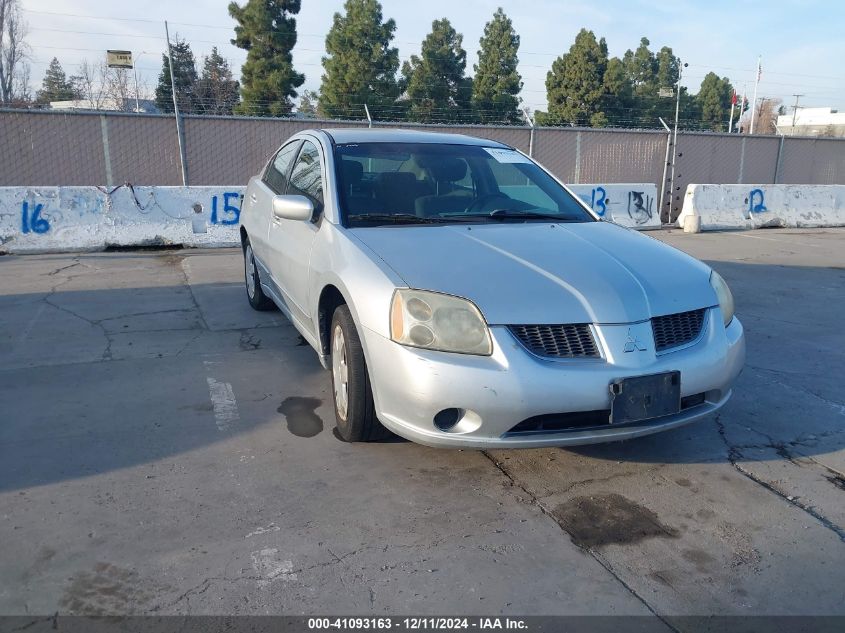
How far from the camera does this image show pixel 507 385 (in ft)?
9.43

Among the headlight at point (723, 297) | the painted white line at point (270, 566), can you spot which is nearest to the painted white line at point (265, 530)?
the painted white line at point (270, 566)

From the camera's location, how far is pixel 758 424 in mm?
4023

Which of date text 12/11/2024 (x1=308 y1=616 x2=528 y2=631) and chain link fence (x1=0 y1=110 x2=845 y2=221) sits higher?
chain link fence (x1=0 y1=110 x2=845 y2=221)

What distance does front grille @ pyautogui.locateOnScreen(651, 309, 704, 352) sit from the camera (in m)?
3.17

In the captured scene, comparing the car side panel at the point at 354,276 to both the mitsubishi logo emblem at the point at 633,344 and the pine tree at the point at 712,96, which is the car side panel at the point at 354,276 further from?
the pine tree at the point at 712,96

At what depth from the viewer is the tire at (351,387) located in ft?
11.1

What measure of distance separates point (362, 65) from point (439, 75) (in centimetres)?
530

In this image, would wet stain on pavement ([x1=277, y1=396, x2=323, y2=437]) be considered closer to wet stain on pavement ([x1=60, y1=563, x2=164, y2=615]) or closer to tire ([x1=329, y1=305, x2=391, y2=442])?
tire ([x1=329, y1=305, x2=391, y2=442])

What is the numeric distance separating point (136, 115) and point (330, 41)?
16.1 m

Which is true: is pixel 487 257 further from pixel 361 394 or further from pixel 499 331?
pixel 361 394

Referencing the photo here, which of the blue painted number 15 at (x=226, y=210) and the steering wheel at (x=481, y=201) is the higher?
the steering wheel at (x=481, y=201)

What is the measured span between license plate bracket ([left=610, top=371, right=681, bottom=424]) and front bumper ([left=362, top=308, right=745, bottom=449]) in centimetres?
3

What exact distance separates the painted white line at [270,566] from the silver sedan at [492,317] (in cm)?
77

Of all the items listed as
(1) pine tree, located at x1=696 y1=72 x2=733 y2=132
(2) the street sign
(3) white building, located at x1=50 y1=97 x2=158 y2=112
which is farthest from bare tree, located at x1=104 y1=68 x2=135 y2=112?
(1) pine tree, located at x1=696 y1=72 x2=733 y2=132
